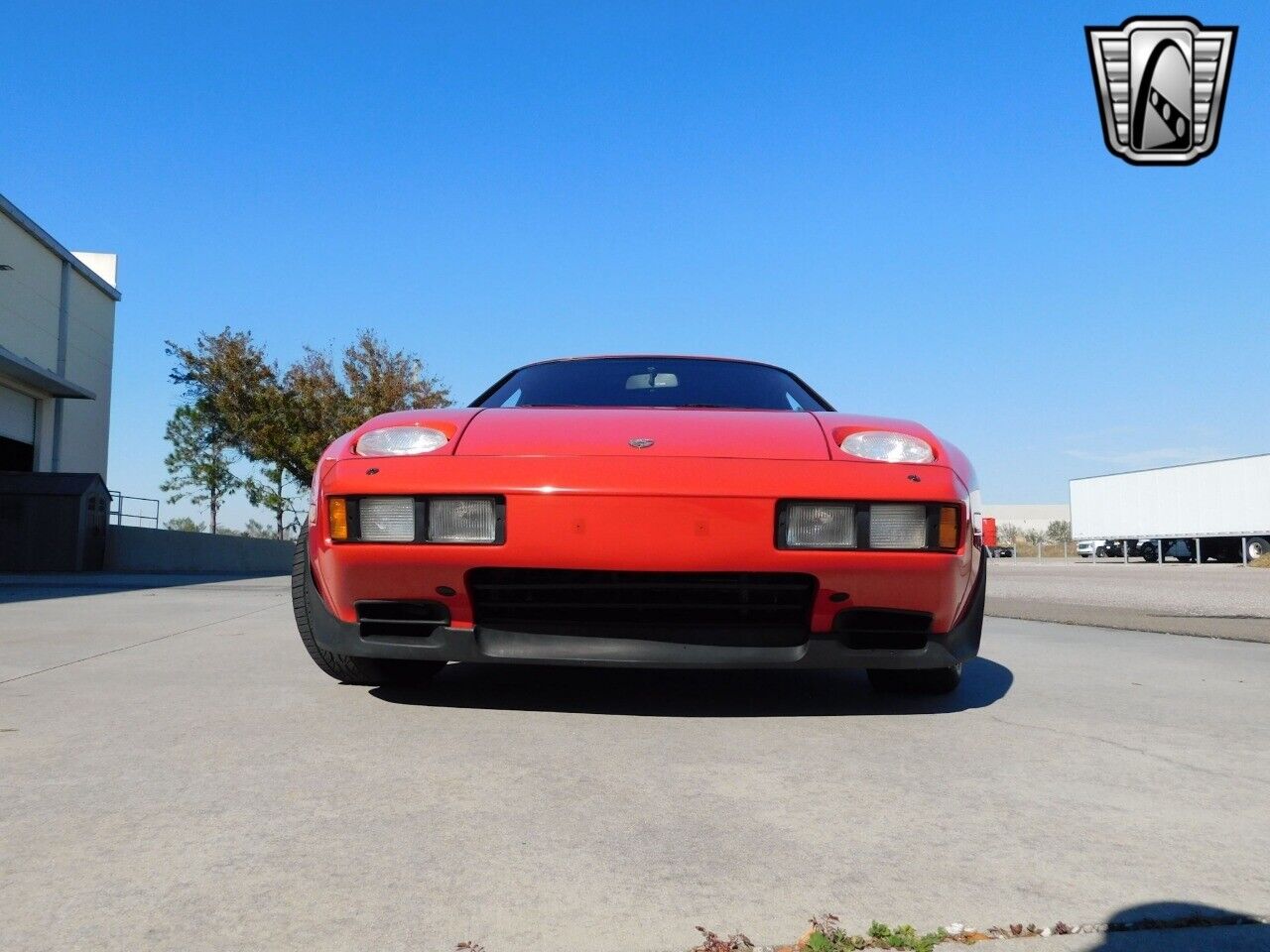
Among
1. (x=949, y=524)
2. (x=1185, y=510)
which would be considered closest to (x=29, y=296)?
(x=949, y=524)

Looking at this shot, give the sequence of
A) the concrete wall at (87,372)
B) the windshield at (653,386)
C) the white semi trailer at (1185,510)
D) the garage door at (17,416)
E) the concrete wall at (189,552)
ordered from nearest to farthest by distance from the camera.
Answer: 1. the windshield at (653,386)
2. the concrete wall at (189,552)
3. the garage door at (17,416)
4. the concrete wall at (87,372)
5. the white semi trailer at (1185,510)

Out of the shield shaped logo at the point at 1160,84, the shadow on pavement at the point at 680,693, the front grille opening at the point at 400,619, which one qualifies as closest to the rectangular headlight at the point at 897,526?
the shadow on pavement at the point at 680,693

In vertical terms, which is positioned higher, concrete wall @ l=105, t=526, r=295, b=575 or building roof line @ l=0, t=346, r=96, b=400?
building roof line @ l=0, t=346, r=96, b=400

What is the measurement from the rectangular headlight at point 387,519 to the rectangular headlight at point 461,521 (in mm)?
61

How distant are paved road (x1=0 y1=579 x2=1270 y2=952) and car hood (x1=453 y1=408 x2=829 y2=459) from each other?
74 centimetres

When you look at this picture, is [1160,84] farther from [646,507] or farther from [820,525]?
[646,507]

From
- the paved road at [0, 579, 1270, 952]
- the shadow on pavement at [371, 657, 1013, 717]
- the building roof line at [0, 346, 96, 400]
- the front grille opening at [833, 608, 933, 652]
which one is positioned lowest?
the paved road at [0, 579, 1270, 952]

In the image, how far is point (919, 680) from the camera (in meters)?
3.12

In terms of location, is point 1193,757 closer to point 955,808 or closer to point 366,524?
point 955,808

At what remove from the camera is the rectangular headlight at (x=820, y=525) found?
2.51 meters

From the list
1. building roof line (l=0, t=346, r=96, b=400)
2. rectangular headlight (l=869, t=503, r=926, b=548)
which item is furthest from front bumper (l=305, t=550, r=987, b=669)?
building roof line (l=0, t=346, r=96, b=400)

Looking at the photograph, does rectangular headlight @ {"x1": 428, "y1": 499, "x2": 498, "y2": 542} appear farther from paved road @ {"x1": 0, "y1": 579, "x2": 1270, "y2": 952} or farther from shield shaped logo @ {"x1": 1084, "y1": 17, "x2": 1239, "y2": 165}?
shield shaped logo @ {"x1": 1084, "y1": 17, "x2": 1239, "y2": 165}

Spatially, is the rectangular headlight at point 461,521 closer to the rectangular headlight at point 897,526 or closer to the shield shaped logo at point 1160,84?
the rectangular headlight at point 897,526

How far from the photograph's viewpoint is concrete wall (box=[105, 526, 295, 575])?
19.4 meters
